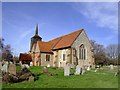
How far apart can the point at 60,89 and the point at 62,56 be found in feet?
Answer: 113

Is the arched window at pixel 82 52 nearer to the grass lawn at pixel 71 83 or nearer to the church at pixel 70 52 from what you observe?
the church at pixel 70 52

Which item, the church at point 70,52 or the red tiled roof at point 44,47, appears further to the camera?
the red tiled roof at point 44,47

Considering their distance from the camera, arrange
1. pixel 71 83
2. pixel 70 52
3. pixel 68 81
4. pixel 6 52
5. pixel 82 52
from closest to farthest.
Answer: pixel 71 83 < pixel 68 81 < pixel 70 52 < pixel 82 52 < pixel 6 52

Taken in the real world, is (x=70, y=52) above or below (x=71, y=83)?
above

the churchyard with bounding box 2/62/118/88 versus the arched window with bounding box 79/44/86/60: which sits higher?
the arched window with bounding box 79/44/86/60

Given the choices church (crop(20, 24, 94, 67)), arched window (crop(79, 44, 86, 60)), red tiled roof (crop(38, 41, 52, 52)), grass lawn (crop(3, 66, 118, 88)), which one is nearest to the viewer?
grass lawn (crop(3, 66, 118, 88))

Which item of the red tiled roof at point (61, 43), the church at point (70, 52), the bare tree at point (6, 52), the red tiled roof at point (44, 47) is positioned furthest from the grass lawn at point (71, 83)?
the bare tree at point (6, 52)

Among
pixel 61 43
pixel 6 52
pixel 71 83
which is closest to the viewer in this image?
pixel 71 83

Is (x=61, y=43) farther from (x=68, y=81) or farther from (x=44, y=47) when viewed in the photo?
(x=68, y=81)

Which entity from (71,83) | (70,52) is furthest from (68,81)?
(70,52)

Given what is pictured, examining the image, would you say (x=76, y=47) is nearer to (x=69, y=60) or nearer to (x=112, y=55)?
(x=69, y=60)

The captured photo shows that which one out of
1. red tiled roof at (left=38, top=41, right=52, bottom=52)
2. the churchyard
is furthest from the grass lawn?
red tiled roof at (left=38, top=41, right=52, bottom=52)

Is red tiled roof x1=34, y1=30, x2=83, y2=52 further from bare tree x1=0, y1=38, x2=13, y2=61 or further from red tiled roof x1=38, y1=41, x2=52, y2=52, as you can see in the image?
bare tree x1=0, y1=38, x2=13, y2=61

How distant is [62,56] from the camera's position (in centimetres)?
4691
